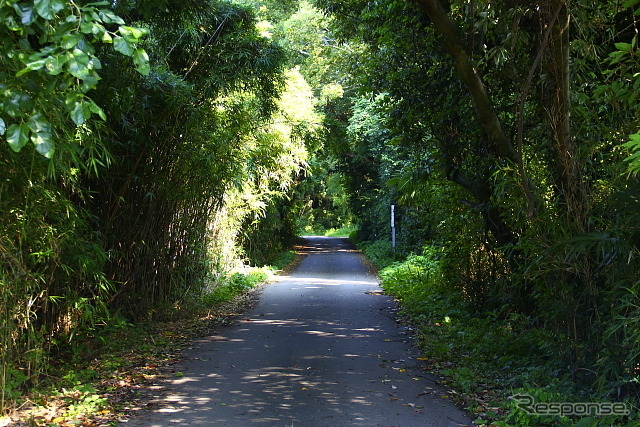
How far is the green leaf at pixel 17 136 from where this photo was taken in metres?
2.78

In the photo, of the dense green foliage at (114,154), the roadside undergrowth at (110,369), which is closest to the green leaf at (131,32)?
the dense green foliage at (114,154)

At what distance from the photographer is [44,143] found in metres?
2.87

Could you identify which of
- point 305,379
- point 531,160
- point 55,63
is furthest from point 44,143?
point 531,160

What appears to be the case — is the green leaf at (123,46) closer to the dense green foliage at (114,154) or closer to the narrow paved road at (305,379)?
the dense green foliage at (114,154)

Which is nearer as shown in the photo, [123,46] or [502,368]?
[123,46]

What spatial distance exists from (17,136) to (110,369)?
408 centimetres

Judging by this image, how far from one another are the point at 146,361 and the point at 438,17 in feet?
16.3

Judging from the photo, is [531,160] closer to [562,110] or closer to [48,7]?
[562,110]

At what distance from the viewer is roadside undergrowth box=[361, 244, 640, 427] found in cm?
443

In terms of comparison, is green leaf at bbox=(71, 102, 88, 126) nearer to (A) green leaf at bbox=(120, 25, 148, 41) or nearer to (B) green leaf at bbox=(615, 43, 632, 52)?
(A) green leaf at bbox=(120, 25, 148, 41)

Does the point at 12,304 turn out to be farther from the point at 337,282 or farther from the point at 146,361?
the point at 337,282

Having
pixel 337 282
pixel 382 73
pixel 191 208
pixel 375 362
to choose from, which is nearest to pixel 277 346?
pixel 375 362

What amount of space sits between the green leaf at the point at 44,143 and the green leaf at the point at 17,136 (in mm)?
40

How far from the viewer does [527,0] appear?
5.68 metres
